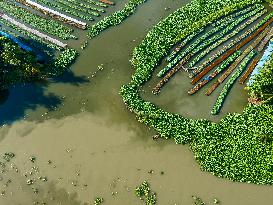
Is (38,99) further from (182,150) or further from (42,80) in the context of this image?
(182,150)

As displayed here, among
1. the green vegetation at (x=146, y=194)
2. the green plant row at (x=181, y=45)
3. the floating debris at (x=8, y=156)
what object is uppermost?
the green plant row at (x=181, y=45)

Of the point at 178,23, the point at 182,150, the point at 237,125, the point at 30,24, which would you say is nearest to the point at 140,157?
the point at 182,150

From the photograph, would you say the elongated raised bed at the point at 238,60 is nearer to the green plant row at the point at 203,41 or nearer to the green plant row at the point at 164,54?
the green plant row at the point at 203,41

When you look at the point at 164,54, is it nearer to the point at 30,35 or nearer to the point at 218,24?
the point at 218,24

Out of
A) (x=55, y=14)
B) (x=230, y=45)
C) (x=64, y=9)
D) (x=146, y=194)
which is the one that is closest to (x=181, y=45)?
(x=230, y=45)

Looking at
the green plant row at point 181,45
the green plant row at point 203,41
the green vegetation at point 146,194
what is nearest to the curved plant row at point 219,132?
the green plant row at point 181,45
